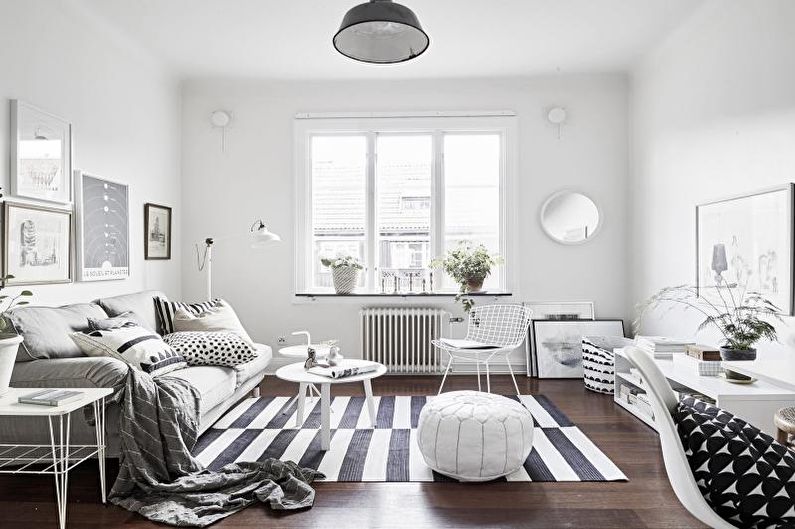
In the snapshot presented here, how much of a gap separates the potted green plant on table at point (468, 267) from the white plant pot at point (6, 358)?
358cm

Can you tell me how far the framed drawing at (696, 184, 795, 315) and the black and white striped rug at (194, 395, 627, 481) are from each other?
1399 millimetres

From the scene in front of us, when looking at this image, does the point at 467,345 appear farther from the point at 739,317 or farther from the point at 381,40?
the point at 381,40

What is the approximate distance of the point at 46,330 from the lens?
9.95ft

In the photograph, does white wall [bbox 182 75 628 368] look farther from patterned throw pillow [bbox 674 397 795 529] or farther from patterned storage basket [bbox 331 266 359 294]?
patterned throw pillow [bbox 674 397 795 529]

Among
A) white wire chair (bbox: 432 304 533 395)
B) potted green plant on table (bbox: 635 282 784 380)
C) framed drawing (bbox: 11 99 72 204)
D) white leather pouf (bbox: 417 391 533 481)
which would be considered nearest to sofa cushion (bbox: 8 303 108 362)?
framed drawing (bbox: 11 99 72 204)

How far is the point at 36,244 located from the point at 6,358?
1.24m

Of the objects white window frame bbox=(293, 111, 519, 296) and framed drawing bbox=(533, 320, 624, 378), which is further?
white window frame bbox=(293, 111, 519, 296)

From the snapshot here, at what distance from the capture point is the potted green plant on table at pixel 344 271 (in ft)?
17.6

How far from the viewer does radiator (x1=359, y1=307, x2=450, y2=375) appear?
5.34m

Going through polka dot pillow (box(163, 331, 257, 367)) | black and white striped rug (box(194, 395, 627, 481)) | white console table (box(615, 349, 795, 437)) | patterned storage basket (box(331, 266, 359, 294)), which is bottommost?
black and white striped rug (box(194, 395, 627, 481))

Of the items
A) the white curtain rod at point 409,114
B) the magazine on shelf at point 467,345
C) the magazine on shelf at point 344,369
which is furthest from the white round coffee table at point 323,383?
the white curtain rod at point 409,114

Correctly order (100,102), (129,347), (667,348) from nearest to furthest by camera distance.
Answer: (129,347), (667,348), (100,102)

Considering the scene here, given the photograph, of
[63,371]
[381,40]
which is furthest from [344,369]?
[381,40]

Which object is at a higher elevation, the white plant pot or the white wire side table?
the white plant pot
